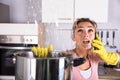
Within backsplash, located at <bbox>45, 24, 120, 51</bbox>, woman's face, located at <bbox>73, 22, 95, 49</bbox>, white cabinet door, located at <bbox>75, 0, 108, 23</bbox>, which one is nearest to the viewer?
woman's face, located at <bbox>73, 22, 95, 49</bbox>

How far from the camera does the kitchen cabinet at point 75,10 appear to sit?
2.05m

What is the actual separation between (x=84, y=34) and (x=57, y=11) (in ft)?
3.95

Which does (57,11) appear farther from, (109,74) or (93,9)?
(109,74)

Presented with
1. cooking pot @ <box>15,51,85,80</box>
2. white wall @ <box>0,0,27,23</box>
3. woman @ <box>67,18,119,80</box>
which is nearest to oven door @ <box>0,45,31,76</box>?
A: white wall @ <box>0,0,27,23</box>

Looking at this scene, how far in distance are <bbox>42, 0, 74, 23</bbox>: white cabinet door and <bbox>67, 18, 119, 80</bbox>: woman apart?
109 cm

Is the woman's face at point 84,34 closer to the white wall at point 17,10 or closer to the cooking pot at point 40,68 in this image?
the cooking pot at point 40,68

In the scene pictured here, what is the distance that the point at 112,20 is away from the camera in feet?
7.96

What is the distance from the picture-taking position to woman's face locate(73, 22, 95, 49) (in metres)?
0.92

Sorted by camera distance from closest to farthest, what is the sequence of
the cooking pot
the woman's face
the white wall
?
the cooking pot, the woman's face, the white wall

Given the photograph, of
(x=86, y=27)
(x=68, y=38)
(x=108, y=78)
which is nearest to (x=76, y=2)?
(x=68, y=38)

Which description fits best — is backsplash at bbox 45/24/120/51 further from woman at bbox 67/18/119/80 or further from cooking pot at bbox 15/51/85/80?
cooking pot at bbox 15/51/85/80

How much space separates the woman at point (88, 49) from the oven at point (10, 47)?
99 centimetres

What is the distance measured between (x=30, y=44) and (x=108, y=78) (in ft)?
2.48

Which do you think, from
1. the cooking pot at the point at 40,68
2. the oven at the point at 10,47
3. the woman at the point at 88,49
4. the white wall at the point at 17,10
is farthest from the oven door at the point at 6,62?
the cooking pot at the point at 40,68
